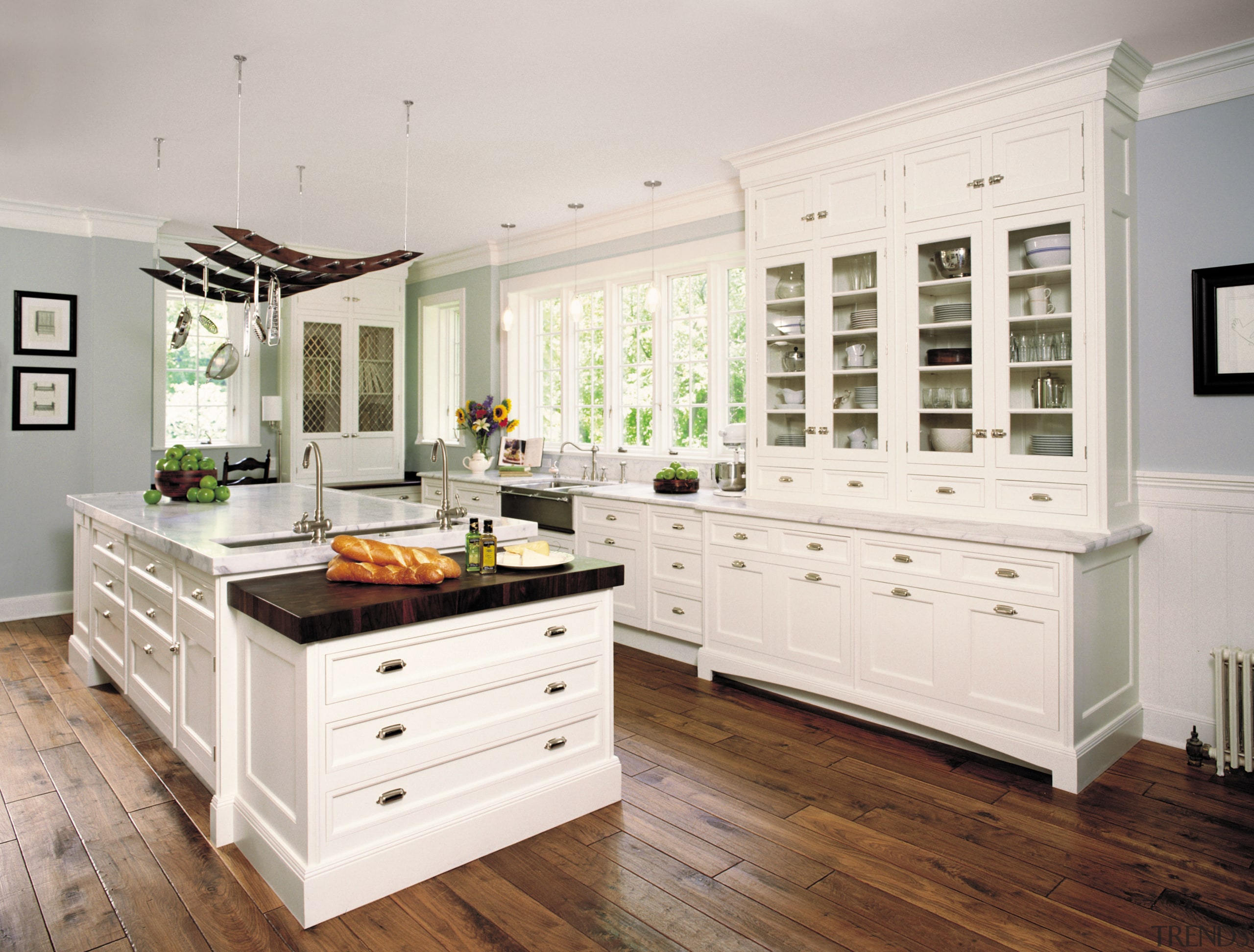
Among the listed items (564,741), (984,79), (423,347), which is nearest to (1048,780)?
(564,741)

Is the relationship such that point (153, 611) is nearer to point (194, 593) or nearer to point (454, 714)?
point (194, 593)

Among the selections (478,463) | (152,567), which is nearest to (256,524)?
(152,567)

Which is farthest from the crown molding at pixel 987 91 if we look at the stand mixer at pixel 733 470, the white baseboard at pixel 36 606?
the white baseboard at pixel 36 606

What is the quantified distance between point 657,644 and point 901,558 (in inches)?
70.4

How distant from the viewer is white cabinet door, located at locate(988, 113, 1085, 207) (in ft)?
10.8

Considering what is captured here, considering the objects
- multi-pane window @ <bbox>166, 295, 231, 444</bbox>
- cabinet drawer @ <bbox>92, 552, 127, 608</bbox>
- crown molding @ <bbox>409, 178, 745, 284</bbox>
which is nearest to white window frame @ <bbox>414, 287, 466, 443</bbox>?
crown molding @ <bbox>409, 178, 745, 284</bbox>

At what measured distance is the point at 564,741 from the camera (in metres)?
2.82

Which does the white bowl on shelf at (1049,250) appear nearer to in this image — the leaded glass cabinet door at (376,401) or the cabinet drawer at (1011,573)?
the cabinet drawer at (1011,573)

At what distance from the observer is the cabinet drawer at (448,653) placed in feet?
7.54

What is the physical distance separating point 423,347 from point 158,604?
4.65 metres

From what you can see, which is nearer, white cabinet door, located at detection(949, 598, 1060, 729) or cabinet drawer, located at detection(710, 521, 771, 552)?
white cabinet door, located at detection(949, 598, 1060, 729)

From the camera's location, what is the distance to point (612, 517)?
16.5 feet

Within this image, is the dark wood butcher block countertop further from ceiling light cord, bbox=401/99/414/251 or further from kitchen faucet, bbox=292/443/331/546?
ceiling light cord, bbox=401/99/414/251

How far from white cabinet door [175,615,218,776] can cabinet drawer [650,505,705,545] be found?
248 cm
